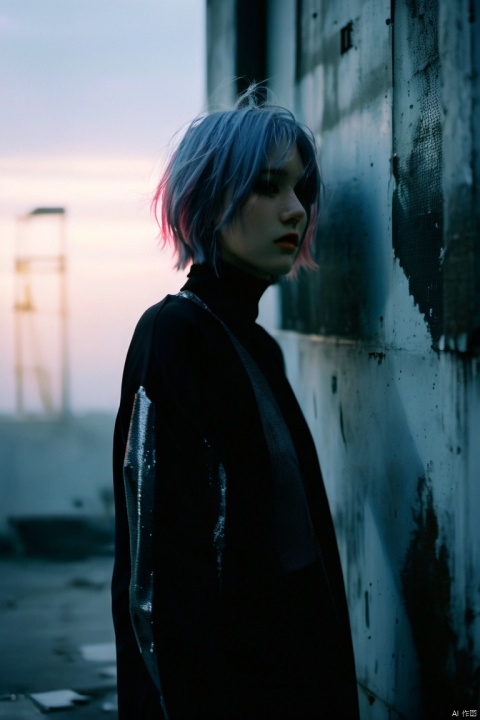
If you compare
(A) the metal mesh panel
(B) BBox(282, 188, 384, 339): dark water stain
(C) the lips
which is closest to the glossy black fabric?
(C) the lips

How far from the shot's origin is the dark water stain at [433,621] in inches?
71.2

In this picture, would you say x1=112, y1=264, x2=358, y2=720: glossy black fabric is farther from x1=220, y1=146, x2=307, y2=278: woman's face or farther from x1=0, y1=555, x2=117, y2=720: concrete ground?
x1=0, y1=555, x2=117, y2=720: concrete ground

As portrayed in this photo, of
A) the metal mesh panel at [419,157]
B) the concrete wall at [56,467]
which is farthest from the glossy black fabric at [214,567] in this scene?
the concrete wall at [56,467]

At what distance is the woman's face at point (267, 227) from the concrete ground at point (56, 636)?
1869mm

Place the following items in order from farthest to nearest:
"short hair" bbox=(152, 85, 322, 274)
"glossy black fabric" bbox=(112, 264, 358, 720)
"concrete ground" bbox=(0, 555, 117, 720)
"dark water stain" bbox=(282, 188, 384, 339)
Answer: "concrete ground" bbox=(0, 555, 117, 720), "dark water stain" bbox=(282, 188, 384, 339), "short hair" bbox=(152, 85, 322, 274), "glossy black fabric" bbox=(112, 264, 358, 720)

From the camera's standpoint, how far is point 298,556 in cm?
177

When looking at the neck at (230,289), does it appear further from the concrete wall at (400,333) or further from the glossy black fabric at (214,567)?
the concrete wall at (400,333)

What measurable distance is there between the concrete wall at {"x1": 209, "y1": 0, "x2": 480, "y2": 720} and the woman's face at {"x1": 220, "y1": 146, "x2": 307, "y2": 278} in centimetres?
32

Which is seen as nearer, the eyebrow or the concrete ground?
the eyebrow

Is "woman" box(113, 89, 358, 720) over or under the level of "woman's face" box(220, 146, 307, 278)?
under

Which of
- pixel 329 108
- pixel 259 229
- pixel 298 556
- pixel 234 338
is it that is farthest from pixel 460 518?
pixel 329 108

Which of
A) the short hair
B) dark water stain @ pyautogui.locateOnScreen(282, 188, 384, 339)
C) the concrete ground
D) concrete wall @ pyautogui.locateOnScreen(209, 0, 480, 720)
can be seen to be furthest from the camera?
the concrete ground

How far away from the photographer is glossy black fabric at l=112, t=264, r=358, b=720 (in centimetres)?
158

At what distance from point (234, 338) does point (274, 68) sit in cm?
202
